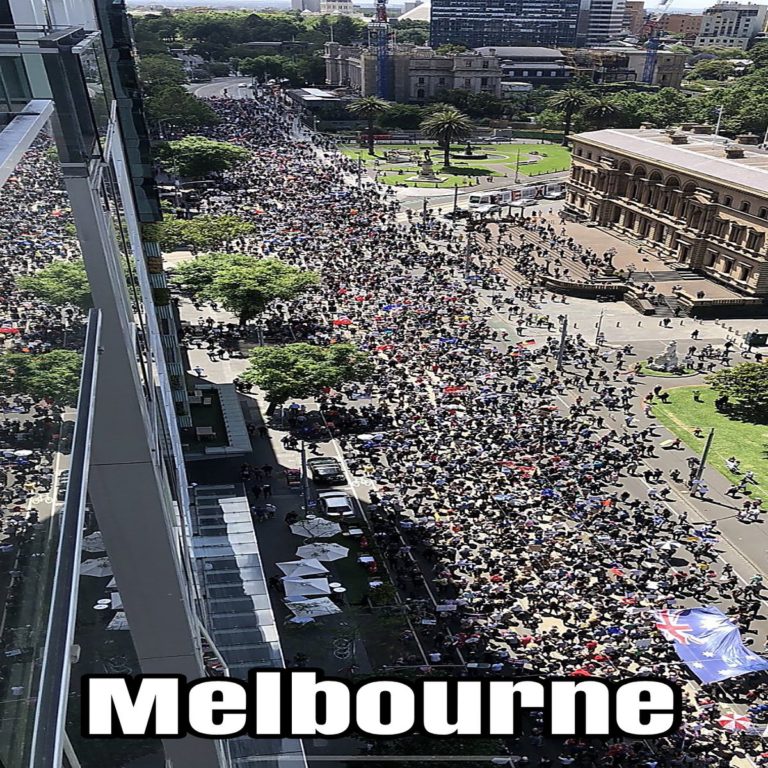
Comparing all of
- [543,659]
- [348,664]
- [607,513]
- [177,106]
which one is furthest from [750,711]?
[177,106]

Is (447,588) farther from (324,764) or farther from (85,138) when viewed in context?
(85,138)

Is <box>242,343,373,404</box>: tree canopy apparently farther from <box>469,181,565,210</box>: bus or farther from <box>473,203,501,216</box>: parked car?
<box>469,181,565,210</box>: bus

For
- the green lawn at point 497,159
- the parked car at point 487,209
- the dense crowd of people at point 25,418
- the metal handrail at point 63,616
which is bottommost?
the green lawn at point 497,159


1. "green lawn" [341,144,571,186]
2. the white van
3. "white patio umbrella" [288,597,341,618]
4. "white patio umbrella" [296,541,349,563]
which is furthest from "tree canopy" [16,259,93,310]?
"green lawn" [341,144,571,186]

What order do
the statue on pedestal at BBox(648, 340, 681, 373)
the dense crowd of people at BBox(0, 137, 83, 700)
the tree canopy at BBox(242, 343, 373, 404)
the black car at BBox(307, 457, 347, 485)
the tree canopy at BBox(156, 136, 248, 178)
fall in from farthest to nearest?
the tree canopy at BBox(156, 136, 248, 178) < the statue on pedestal at BBox(648, 340, 681, 373) < the tree canopy at BBox(242, 343, 373, 404) < the black car at BBox(307, 457, 347, 485) < the dense crowd of people at BBox(0, 137, 83, 700)

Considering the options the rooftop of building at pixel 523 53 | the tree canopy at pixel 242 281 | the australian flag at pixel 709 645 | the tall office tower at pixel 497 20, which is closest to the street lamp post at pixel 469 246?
the tree canopy at pixel 242 281

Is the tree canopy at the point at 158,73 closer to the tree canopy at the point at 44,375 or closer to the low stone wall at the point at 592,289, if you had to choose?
the low stone wall at the point at 592,289
